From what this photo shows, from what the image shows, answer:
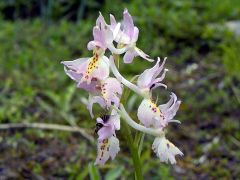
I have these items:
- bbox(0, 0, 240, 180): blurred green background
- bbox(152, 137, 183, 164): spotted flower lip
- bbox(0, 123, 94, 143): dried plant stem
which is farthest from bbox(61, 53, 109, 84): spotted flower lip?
bbox(0, 123, 94, 143): dried plant stem

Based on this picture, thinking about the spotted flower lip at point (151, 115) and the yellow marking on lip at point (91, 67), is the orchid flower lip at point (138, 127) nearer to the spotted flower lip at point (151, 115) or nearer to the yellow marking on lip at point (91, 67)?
the spotted flower lip at point (151, 115)

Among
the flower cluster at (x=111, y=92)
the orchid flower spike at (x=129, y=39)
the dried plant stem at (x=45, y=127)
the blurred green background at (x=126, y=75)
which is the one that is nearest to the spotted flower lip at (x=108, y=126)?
the flower cluster at (x=111, y=92)

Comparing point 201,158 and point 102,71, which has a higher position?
point 102,71

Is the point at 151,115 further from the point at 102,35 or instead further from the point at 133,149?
the point at 102,35

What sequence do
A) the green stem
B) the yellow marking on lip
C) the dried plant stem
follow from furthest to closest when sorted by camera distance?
1. the dried plant stem
2. the green stem
3. the yellow marking on lip

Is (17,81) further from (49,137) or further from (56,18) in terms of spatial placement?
(56,18)

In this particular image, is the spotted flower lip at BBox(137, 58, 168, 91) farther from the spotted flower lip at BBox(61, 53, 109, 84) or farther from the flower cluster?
the spotted flower lip at BBox(61, 53, 109, 84)

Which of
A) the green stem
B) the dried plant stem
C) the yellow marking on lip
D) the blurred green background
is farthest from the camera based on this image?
the dried plant stem

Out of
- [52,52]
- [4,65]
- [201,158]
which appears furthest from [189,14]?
[201,158]
